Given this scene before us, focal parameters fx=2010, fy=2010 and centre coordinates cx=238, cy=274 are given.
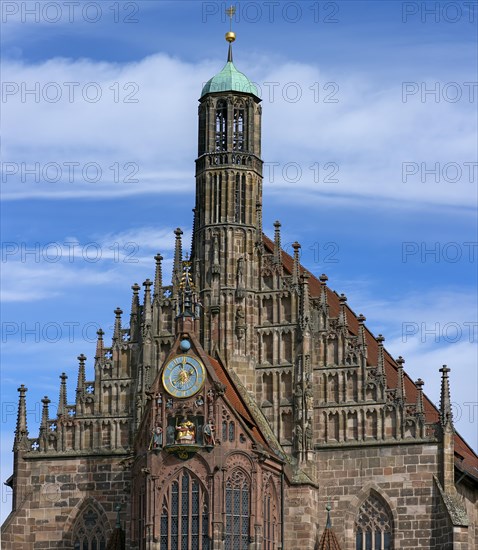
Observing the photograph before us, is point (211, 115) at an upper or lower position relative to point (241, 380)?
upper

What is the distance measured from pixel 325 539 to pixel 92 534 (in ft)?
32.9

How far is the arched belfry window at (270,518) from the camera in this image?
77581 mm

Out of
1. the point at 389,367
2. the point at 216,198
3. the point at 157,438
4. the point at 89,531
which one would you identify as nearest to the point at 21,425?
the point at 89,531

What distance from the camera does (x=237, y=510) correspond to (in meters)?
76.4

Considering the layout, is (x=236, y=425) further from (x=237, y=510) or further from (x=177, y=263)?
(x=177, y=263)

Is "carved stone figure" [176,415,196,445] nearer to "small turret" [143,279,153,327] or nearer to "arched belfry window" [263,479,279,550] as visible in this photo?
"arched belfry window" [263,479,279,550]

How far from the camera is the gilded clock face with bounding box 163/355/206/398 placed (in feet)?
252

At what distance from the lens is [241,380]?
8194 cm

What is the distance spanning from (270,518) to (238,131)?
17.0m

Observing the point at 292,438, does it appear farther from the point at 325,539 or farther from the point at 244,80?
the point at 244,80

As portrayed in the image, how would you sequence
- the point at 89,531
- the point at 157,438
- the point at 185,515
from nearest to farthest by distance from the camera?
the point at 185,515 → the point at 157,438 → the point at 89,531

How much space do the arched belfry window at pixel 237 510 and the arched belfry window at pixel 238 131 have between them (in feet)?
49.9

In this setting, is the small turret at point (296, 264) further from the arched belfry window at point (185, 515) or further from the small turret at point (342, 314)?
the arched belfry window at point (185, 515)

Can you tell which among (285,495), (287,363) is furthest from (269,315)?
(285,495)
